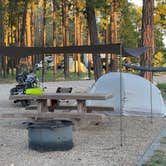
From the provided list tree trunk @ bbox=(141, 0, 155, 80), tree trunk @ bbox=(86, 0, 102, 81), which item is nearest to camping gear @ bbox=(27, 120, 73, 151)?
tree trunk @ bbox=(141, 0, 155, 80)

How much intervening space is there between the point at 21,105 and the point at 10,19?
23239mm

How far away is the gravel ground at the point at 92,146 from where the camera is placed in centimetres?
785

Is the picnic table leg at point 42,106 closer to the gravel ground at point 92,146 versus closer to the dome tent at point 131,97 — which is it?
the gravel ground at point 92,146

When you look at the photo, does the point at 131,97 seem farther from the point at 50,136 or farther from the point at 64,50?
the point at 50,136

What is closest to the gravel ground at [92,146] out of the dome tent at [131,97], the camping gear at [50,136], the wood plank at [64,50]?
the camping gear at [50,136]

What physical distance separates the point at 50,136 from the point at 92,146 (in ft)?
3.60

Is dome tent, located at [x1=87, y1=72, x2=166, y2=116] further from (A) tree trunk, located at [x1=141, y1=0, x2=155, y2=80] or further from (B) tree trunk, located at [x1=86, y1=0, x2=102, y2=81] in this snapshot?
(B) tree trunk, located at [x1=86, y1=0, x2=102, y2=81]

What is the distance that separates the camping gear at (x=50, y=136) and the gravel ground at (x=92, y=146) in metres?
0.12

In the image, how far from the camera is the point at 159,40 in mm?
61031

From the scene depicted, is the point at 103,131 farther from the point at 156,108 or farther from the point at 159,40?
the point at 159,40

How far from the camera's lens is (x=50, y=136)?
8336 millimetres

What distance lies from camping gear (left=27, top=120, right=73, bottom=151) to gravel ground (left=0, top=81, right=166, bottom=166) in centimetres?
12

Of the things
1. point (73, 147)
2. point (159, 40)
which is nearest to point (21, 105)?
point (73, 147)

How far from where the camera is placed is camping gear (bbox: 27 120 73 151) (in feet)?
27.3
